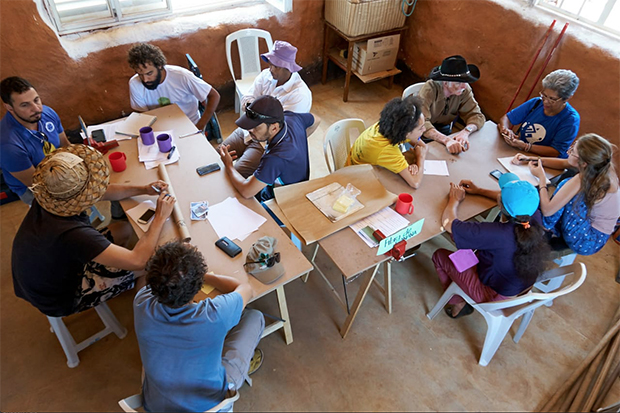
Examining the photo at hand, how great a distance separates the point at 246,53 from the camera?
4.28m

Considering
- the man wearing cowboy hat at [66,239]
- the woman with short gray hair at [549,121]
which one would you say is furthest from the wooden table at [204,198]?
the woman with short gray hair at [549,121]

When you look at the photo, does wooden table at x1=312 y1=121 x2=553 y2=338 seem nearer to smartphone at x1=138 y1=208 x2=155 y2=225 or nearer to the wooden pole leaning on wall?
the wooden pole leaning on wall

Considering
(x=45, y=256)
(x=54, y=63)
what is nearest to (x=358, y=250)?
(x=45, y=256)

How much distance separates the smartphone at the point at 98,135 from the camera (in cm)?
277

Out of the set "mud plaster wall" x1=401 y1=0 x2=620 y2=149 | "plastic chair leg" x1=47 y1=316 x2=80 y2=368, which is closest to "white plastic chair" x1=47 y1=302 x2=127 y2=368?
"plastic chair leg" x1=47 y1=316 x2=80 y2=368

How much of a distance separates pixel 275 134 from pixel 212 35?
7.79ft

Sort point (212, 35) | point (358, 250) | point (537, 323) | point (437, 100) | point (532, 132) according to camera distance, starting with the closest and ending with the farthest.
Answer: point (358, 250) → point (537, 323) → point (532, 132) → point (437, 100) → point (212, 35)

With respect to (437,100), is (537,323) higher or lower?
lower

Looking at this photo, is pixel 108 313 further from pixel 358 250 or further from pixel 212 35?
pixel 212 35

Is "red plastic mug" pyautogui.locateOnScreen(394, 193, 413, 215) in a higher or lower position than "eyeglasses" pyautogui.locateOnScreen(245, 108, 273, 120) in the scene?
lower

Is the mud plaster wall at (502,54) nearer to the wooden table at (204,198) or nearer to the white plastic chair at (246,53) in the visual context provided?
the white plastic chair at (246,53)

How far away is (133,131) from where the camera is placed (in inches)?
114

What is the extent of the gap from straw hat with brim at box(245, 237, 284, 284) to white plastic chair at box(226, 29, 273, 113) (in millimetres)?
2555

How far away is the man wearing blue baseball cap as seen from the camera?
2.07 meters
